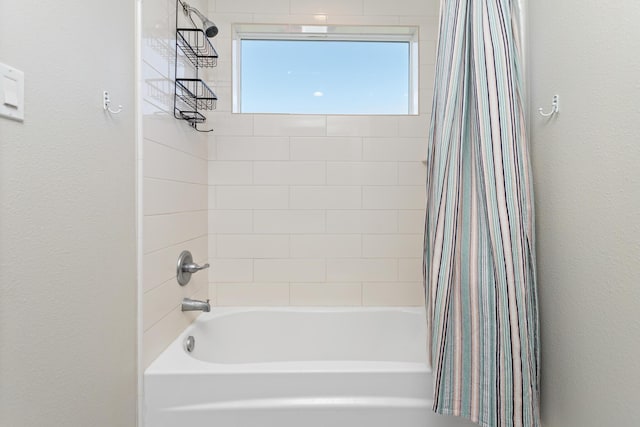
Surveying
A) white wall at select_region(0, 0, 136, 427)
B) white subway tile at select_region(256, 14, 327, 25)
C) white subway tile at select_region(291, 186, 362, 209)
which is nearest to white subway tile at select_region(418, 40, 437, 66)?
white subway tile at select_region(256, 14, 327, 25)

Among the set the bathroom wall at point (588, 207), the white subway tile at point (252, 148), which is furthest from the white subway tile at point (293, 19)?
the bathroom wall at point (588, 207)

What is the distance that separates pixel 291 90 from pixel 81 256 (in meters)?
1.65

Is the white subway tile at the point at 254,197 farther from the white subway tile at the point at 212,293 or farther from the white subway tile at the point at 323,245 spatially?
the white subway tile at the point at 212,293

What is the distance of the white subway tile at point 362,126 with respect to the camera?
7.19 feet

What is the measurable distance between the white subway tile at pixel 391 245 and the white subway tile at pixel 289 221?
0.30 meters

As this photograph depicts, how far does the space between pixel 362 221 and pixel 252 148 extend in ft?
2.67

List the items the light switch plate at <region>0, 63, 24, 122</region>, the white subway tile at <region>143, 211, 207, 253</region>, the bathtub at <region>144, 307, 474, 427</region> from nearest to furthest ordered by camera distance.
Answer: the light switch plate at <region>0, 63, 24, 122</region>
the bathtub at <region>144, 307, 474, 427</region>
the white subway tile at <region>143, 211, 207, 253</region>

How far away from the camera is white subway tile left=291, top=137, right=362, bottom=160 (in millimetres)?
2189

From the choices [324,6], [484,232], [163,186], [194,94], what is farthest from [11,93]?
[324,6]

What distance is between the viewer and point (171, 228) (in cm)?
162

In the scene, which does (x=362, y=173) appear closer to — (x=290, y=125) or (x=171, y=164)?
(x=290, y=125)

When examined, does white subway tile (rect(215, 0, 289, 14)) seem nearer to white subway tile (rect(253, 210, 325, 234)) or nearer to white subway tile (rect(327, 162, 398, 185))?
white subway tile (rect(327, 162, 398, 185))

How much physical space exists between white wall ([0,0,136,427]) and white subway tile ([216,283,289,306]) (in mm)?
898

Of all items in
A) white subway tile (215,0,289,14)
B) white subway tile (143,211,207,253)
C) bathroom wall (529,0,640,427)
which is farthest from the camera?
white subway tile (215,0,289,14)
